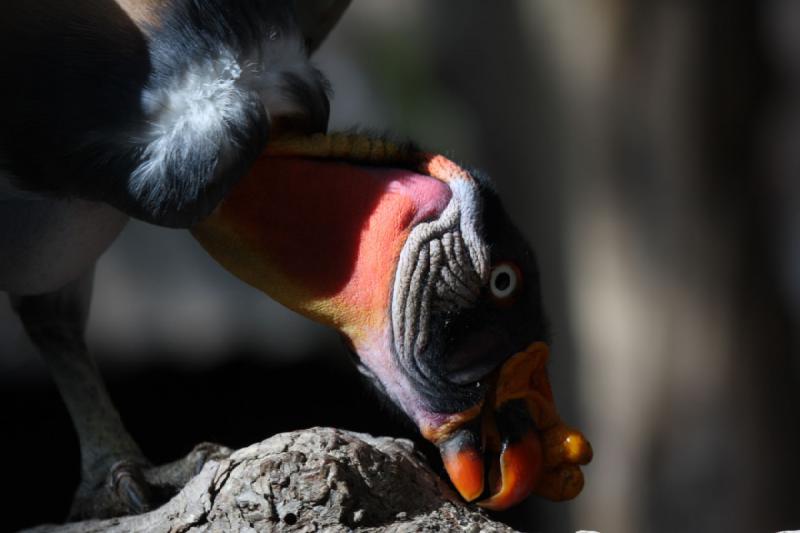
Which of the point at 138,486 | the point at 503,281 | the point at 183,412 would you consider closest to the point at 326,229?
the point at 503,281

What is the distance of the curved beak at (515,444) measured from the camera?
241cm

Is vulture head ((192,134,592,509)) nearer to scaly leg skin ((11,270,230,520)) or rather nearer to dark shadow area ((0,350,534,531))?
scaly leg skin ((11,270,230,520))

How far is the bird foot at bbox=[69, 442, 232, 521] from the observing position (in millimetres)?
2699

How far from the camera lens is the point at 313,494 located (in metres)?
2.10

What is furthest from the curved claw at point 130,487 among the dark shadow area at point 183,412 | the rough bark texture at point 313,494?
the dark shadow area at point 183,412

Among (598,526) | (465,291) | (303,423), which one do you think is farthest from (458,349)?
(598,526)

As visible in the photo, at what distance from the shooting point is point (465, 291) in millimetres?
2410

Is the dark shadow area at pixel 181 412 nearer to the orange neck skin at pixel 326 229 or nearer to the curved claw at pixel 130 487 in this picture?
the curved claw at pixel 130 487

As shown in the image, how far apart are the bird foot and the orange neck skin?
17.5 inches

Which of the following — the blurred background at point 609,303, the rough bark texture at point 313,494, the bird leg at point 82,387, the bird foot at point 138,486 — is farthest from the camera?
the blurred background at point 609,303

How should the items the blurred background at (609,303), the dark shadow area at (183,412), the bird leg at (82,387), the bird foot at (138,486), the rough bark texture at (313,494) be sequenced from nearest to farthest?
the rough bark texture at (313,494) < the bird foot at (138,486) < the bird leg at (82,387) < the dark shadow area at (183,412) < the blurred background at (609,303)

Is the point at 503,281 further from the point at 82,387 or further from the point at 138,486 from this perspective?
the point at 82,387

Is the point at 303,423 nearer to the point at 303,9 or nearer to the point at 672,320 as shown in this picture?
the point at 672,320

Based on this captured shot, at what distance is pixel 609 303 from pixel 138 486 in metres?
3.95
